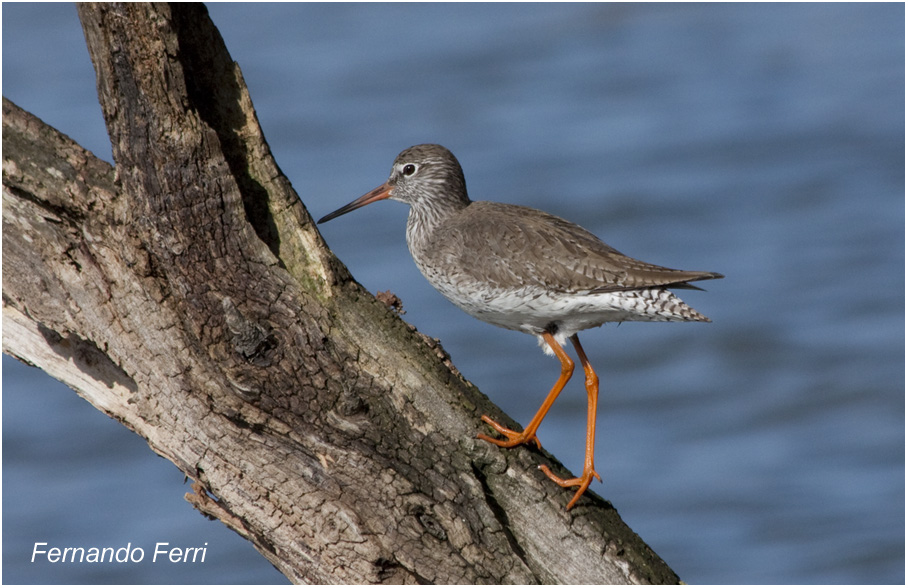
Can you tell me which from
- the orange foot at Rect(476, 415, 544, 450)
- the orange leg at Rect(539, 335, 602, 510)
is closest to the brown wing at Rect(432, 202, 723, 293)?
the orange leg at Rect(539, 335, 602, 510)

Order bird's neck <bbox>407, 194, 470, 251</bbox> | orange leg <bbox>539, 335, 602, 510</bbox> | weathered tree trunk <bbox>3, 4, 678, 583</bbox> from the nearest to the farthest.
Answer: weathered tree trunk <bbox>3, 4, 678, 583</bbox>, orange leg <bbox>539, 335, 602, 510</bbox>, bird's neck <bbox>407, 194, 470, 251</bbox>

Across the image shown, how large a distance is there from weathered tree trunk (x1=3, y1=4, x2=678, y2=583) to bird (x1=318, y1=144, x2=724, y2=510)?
83cm

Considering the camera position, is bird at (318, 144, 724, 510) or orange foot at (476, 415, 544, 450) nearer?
orange foot at (476, 415, 544, 450)

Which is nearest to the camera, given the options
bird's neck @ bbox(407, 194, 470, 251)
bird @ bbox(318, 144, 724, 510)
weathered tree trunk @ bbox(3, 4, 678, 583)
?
weathered tree trunk @ bbox(3, 4, 678, 583)

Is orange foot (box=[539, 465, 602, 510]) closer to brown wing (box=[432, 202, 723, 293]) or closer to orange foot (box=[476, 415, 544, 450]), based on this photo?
orange foot (box=[476, 415, 544, 450])

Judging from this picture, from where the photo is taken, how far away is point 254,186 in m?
5.81

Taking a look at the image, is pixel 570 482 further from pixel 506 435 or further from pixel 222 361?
pixel 222 361

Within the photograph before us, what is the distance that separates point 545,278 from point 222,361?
2422mm

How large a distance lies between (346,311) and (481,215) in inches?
83.9

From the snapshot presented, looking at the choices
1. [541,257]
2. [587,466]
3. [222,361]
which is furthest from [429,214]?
[222,361]

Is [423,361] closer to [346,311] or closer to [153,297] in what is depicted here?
[346,311]

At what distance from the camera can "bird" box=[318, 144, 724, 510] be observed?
21.3 ft

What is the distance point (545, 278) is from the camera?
6.72m

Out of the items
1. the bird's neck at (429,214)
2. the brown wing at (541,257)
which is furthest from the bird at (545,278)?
the bird's neck at (429,214)
